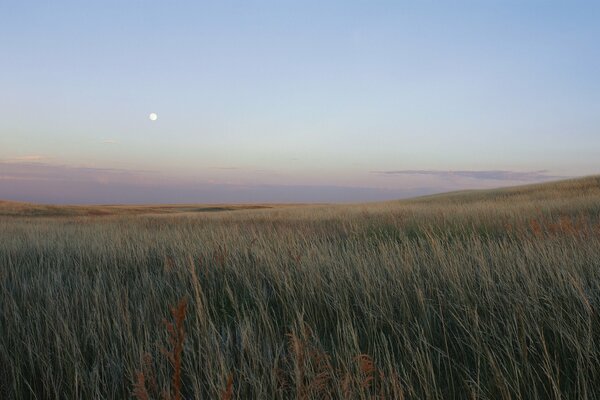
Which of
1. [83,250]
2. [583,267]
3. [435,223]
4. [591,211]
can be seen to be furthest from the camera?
[591,211]

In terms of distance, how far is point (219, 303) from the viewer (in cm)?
328

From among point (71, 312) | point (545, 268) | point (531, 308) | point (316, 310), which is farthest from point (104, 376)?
point (545, 268)

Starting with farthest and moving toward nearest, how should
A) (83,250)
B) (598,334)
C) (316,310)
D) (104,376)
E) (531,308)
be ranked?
(83,250) → (316,310) → (531,308) → (598,334) → (104,376)

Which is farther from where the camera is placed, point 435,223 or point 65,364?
point 435,223

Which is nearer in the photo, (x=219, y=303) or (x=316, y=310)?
(x=316, y=310)

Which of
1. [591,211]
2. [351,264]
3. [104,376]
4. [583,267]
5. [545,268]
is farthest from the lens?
[591,211]

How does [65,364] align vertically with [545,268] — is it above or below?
below

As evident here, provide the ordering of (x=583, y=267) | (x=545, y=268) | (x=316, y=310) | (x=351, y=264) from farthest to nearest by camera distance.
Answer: (x=351, y=264) < (x=583, y=267) < (x=545, y=268) < (x=316, y=310)

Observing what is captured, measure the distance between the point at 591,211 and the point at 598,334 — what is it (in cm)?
963

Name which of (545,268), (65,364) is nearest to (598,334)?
(545,268)

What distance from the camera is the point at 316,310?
2793mm

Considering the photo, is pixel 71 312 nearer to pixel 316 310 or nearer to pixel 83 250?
pixel 316 310

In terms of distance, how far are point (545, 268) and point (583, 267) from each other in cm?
52

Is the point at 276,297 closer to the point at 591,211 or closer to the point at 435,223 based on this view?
the point at 435,223
